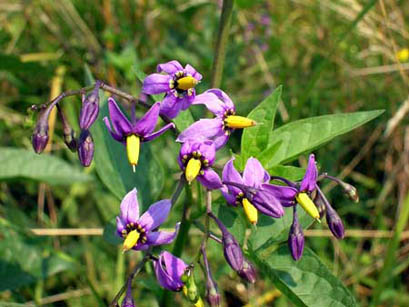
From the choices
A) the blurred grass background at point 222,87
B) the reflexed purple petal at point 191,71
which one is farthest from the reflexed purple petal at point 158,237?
the blurred grass background at point 222,87

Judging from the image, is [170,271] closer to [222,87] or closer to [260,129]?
[260,129]

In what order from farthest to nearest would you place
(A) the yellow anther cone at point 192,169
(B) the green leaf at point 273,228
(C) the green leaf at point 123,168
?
1. (C) the green leaf at point 123,168
2. (B) the green leaf at point 273,228
3. (A) the yellow anther cone at point 192,169

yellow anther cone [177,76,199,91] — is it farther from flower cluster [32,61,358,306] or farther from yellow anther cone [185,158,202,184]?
yellow anther cone [185,158,202,184]

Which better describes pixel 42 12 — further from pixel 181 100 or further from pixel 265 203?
pixel 265 203

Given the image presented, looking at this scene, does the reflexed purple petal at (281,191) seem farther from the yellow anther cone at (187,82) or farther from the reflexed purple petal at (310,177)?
the yellow anther cone at (187,82)

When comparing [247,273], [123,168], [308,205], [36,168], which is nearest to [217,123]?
[308,205]
